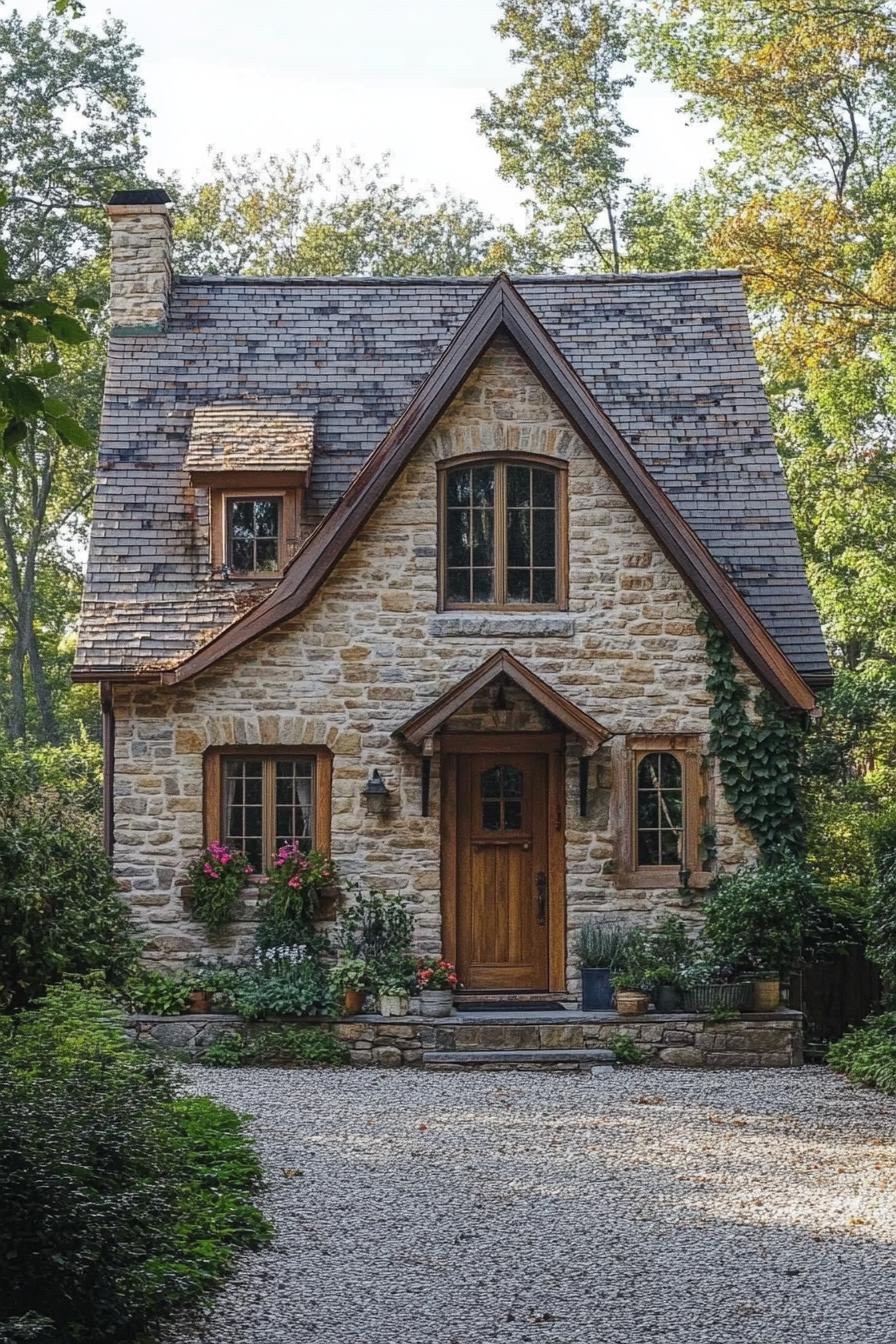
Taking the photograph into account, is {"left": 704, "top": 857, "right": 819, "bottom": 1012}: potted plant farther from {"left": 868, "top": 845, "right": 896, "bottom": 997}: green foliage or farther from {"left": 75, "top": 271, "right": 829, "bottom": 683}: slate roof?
{"left": 75, "top": 271, "right": 829, "bottom": 683}: slate roof

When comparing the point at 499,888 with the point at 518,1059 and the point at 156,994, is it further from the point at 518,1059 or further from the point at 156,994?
the point at 156,994

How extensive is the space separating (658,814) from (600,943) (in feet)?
4.33

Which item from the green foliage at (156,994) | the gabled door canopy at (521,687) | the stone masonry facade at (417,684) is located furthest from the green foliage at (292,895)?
the gabled door canopy at (521,687)

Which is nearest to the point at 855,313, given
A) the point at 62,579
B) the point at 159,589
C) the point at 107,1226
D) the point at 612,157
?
the point at 612,157

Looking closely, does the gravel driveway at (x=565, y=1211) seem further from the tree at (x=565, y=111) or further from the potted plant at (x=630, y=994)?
the tree at (x=565, y=111)

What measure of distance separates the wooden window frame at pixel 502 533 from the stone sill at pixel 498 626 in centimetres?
13

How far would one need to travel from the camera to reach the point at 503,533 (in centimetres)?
1602

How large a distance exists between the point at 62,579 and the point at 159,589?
23.6 m

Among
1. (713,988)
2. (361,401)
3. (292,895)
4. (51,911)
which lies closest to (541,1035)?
(713,988)

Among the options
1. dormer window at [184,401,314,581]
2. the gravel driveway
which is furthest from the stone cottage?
the gravel driveway

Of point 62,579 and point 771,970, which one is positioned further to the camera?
point 62,579

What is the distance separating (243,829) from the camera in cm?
1595

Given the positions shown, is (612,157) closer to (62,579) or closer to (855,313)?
(855,313)

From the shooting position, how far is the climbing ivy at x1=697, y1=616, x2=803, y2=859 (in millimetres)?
15695
